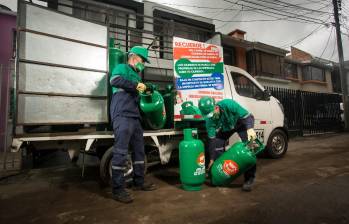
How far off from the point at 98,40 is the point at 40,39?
2.64 ft

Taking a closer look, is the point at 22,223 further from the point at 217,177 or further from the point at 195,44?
the point at 195,44

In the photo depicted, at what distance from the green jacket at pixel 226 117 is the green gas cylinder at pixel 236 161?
1.50 ft

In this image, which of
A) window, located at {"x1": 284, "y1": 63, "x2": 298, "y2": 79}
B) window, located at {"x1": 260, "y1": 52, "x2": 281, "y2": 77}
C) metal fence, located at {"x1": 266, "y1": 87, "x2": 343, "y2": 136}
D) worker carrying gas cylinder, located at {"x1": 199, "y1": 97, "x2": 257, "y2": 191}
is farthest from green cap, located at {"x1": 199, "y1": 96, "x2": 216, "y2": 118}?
window, located at {"x1": 284, "y1": 63, "x2": 298, "y2": 79}

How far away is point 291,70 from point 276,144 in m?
16.5

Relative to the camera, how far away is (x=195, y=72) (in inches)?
168

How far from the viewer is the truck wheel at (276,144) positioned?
528cm

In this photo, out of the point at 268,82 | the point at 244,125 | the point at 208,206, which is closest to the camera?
the point at 208,206

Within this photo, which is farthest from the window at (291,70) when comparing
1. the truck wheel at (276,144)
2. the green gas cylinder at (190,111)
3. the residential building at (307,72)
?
the green gas cylinder at (190,111)

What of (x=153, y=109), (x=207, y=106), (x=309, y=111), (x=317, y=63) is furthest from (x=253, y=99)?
(x=317, y=63)

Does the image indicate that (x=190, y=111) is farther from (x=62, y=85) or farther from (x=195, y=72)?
(x=62, y=85)

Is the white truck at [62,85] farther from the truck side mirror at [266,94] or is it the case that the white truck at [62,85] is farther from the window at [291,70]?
the window at [291,70]

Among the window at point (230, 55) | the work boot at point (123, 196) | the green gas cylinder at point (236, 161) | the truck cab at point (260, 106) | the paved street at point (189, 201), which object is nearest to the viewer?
the paved street at point (189, 201)

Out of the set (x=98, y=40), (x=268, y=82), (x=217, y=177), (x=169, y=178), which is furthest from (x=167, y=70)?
(x=268, y=82)

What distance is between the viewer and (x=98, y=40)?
350 centimetres
